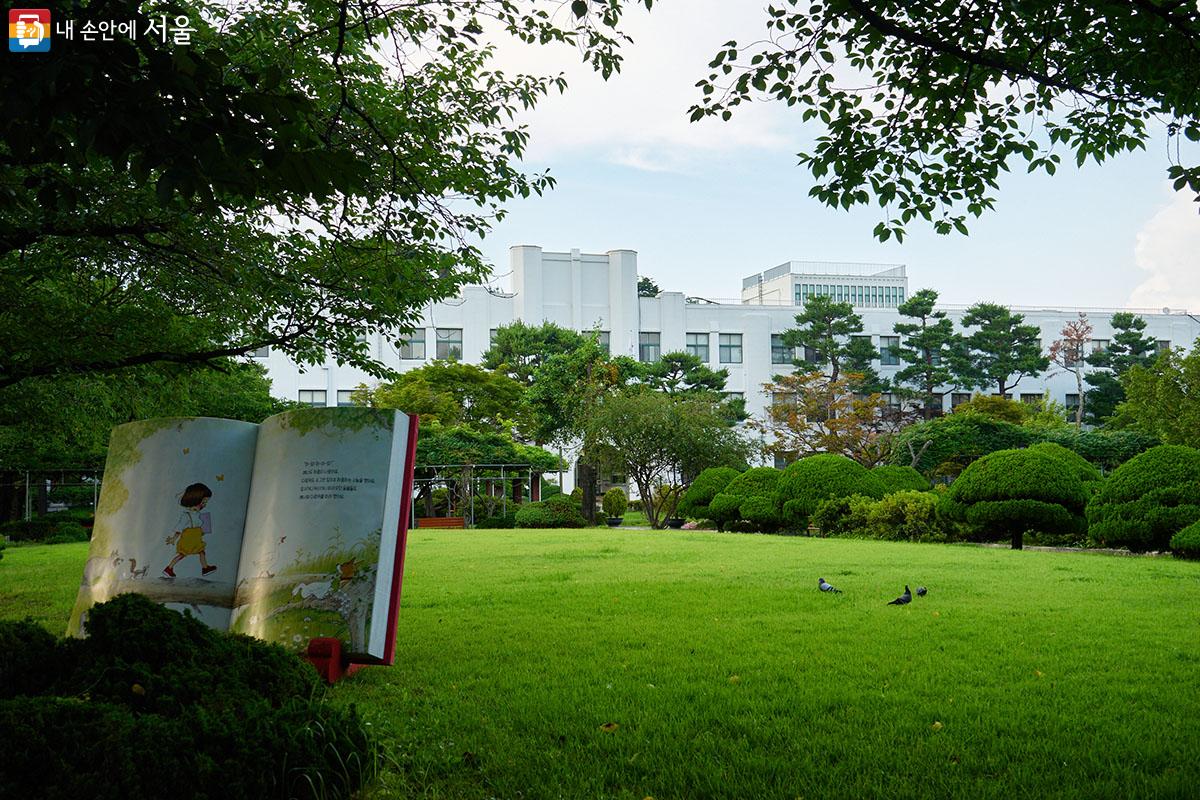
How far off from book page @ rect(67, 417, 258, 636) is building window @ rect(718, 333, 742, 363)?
1813 inches

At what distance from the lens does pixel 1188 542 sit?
1356 centimetres

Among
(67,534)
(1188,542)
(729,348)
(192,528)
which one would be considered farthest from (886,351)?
(192,528)

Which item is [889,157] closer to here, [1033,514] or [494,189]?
[494,189]

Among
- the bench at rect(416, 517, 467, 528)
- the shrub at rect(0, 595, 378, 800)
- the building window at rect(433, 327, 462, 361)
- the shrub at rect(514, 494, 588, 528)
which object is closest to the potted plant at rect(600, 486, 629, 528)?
the shrub at rect(514, 494, 588, 528)

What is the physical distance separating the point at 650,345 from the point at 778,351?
7684 millimetres

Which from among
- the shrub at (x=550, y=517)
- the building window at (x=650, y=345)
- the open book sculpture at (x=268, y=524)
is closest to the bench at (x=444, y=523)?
the shrub at (x=550, y=517)

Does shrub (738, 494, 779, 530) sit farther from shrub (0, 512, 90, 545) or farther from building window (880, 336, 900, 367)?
building window (880, 336, 900, 367)

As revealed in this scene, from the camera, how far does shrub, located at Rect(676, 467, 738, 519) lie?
2591 centimetres

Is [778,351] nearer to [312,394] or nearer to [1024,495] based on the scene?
[312,394]

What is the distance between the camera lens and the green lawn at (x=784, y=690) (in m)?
3.63

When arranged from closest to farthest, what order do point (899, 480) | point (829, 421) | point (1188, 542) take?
point (1188, 542) → point (899, 480) → point (829, 421)

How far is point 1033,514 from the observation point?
16.7m

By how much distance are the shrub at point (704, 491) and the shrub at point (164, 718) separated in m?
22.3

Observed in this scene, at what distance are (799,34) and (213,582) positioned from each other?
19.0ft
